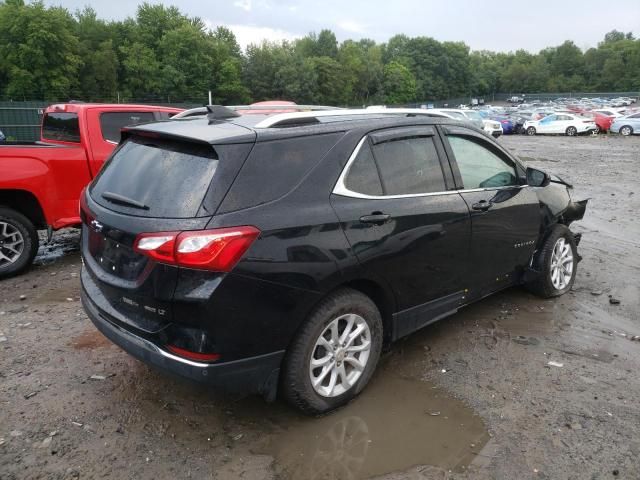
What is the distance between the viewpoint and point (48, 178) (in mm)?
5988

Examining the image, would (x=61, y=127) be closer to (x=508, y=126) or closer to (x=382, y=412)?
(x=382, y=412)

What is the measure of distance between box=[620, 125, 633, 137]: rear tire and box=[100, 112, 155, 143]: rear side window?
3501cm

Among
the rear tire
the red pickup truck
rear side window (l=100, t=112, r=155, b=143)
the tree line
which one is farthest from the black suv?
the tree line

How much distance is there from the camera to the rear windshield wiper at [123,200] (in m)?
2.99

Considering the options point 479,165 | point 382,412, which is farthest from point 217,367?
point 479,165

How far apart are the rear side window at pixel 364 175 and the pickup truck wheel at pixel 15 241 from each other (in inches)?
169

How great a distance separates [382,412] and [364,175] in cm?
151

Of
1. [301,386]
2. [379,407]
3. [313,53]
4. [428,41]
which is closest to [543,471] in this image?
[379,407]

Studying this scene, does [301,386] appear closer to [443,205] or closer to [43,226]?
[443,205]

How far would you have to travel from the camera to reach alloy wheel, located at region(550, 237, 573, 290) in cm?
518

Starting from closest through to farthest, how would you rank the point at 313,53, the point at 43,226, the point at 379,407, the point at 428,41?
the point at 379,407 < the point at 43,226 < the point at 313,53 < the point at 428,41

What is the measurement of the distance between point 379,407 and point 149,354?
4.91 ft

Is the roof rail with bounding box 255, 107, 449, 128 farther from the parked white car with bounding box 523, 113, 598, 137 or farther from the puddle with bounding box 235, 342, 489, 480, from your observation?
the parked white car with bounding box 523, 113, 598, 137

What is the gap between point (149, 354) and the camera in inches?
115
